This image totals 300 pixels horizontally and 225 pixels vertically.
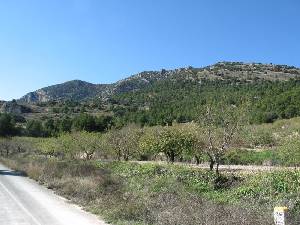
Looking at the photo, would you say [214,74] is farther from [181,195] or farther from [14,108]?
[181,195]

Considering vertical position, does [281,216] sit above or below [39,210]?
above

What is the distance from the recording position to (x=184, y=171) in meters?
27.3

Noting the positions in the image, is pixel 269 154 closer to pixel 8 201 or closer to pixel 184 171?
pixel 184 171

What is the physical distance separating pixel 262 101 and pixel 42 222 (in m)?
77.7

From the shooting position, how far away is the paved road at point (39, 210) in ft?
58.4

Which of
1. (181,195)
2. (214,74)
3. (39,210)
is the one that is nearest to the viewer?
(181,195)

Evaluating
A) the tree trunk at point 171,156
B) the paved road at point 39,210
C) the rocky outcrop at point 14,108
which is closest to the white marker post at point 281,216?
the paved road at point 39,210

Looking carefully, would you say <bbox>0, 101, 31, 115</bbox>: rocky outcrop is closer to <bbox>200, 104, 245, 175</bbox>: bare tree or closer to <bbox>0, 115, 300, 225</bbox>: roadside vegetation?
<bbox>0, 115, 300, 225</bbox>: roadside vegetation

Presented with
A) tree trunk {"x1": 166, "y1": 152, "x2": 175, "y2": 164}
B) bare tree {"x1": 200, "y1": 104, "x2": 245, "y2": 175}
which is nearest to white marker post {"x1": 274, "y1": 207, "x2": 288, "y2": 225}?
bare tree {"x1": 200, "y1": 104, "x2": 245, "y2": 175}

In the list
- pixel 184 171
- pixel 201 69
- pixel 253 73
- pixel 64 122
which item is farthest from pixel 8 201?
pixel 201 69

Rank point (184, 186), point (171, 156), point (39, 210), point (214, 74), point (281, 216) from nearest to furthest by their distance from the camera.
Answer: point (281, 216) → point (39, 210) → point (184, 186) → point (171, 156) → point (214, 74)

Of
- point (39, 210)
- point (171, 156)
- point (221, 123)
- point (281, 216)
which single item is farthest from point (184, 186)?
point (171, 156)

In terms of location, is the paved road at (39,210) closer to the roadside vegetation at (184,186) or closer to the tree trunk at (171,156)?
the roadside vegetation at (184,186)

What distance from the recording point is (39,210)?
68.7ft
